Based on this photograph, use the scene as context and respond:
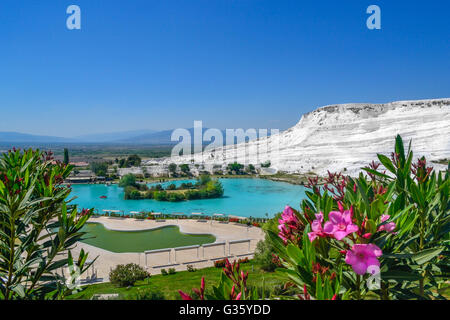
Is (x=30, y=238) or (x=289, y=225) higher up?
(x=289, y=225)

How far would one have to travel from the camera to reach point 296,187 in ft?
106

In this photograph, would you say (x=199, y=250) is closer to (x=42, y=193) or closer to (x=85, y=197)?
(x=42, y=193)

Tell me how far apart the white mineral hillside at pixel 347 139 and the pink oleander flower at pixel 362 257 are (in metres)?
32.8

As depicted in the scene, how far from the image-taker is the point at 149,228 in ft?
49.0

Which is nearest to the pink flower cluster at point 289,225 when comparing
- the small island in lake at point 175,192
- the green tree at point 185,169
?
the small island in lake at point 175,192

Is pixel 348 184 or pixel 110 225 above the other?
pixel 348 184

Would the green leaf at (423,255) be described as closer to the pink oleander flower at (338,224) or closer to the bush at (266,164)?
the pink oleander flower at (338,224)

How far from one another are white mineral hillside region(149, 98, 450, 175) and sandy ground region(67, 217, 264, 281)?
20.8 meters

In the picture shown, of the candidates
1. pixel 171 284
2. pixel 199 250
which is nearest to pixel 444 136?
pixel 199 250

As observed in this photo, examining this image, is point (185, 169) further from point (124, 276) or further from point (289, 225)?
point (289, 225)

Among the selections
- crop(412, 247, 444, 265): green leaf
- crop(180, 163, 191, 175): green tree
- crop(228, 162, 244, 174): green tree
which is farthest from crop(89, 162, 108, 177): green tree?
crop(412, 247, 444, 265): green leaf

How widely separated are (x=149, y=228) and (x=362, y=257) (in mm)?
15051

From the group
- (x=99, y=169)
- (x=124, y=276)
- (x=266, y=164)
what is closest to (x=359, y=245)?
(x=124, y=276)

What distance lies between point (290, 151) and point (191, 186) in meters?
22.3
